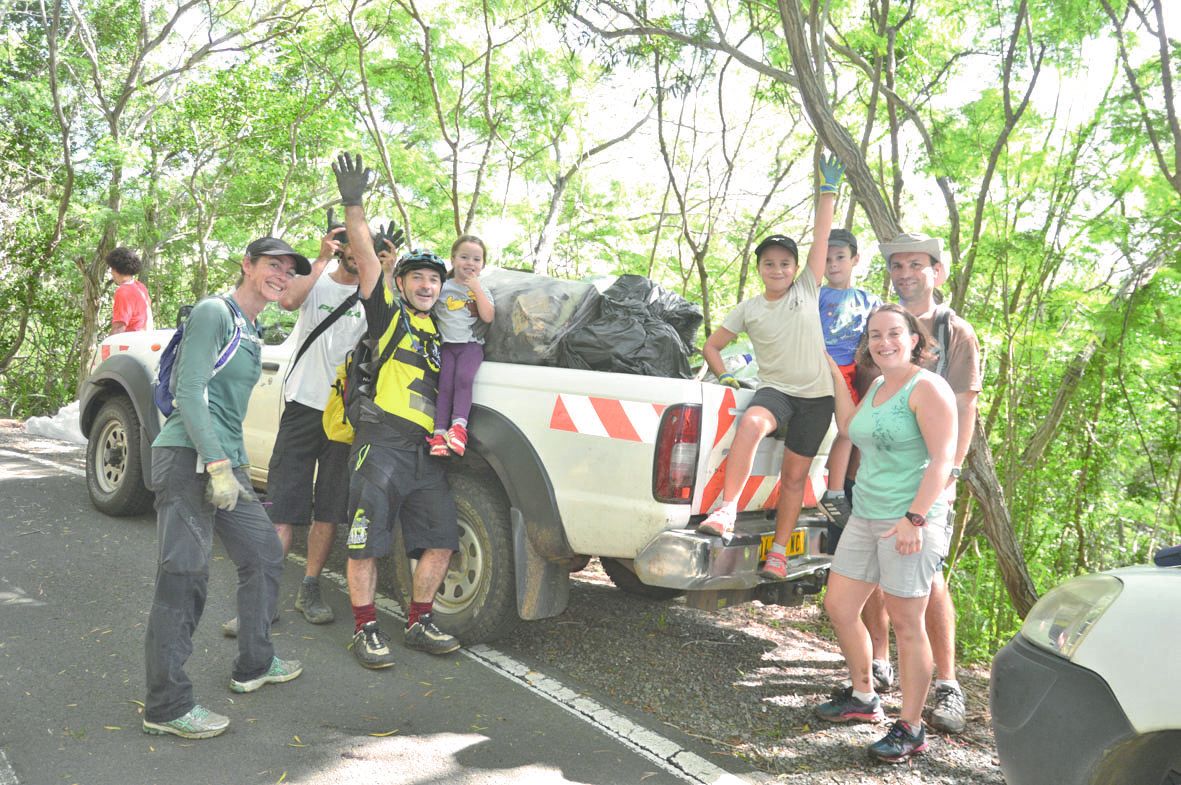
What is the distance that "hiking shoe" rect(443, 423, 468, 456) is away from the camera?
406 cm

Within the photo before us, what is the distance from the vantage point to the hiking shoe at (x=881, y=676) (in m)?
4.18

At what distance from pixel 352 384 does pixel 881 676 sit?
3009 mm

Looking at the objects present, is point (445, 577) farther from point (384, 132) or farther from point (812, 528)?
point (384, 132)

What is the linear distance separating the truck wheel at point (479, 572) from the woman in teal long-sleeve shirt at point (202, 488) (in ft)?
3.43

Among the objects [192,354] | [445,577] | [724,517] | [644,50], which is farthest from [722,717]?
[644,50]

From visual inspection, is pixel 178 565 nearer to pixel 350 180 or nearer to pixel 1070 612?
pixel 350 180

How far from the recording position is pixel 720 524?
3.69 metres

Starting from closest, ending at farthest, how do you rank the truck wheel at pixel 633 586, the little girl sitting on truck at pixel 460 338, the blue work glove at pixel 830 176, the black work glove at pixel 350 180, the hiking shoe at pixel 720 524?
1. the hiking shoe at pixel 720 524
2. the black work glove at pixel 350 180
3. the little girl sitting on truck at pixel 460 338
4. the blue work glove at pixel 830 176
5. the truck wheel at pixel 633 586

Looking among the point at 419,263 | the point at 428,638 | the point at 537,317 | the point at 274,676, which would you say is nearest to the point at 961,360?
the point at 537,317

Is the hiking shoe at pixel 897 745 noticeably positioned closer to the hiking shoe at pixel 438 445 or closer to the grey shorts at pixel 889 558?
the grey shorts at pixel 889 558

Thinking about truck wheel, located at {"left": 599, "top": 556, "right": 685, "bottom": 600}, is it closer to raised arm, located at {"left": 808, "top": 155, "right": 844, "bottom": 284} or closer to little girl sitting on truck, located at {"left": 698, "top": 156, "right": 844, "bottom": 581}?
little girl sitting on truck, located at {"left": 698, "top": 156, "right": 844, "bottom": 581}

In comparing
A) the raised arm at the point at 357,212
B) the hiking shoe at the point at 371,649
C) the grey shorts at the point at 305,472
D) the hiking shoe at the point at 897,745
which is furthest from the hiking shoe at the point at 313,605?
the hiking shoe at the point at 897,745

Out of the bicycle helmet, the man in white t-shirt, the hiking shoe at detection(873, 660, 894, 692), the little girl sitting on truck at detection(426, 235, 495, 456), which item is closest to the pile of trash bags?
the little girl sitting on truck at detection(426, 235, 495, 456)

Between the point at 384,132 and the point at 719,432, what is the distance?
13.6 metres
